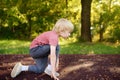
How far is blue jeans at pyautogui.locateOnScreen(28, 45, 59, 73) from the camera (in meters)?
6.50

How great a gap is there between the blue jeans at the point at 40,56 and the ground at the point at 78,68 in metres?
0.11

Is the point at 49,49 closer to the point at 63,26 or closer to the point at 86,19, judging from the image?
the point at 63,26

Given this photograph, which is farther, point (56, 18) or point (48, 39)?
point (56, 18)

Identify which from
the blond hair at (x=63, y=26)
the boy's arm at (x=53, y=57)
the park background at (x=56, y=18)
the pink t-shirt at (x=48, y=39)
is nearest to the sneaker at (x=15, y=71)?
the pink t-shirt at (x=48, y=39)

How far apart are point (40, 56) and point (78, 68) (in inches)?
38.7

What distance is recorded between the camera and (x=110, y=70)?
709 centimetres

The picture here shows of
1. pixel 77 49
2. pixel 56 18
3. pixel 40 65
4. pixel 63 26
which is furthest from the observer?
pixel 56 18

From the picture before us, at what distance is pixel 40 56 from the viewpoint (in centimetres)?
668

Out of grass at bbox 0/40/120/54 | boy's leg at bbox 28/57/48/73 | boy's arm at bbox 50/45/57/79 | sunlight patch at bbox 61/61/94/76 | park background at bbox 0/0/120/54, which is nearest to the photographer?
boy's arm at bbox 50/45/57/79

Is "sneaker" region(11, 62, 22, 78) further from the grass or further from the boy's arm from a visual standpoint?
the grass

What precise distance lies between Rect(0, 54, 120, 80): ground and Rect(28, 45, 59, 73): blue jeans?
11cm

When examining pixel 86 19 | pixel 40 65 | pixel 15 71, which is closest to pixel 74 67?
pixel 40 65

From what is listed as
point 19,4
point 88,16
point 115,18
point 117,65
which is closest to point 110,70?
point 117,65

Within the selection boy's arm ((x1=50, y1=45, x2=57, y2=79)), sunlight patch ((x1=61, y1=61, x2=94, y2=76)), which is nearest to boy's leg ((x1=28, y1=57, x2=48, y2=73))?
sunlight patch ((x1=61, y1=61, x2=94, y2=76))
